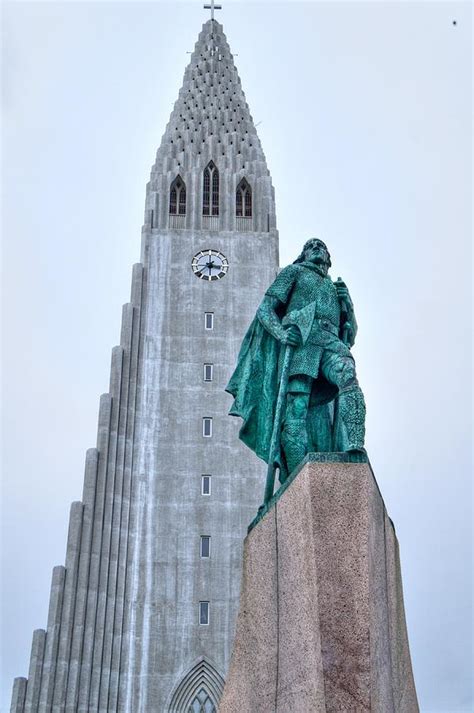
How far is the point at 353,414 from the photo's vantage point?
8.64 metres

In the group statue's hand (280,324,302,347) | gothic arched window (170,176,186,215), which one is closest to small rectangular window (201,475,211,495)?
gothic arched window (170,176,186,215)

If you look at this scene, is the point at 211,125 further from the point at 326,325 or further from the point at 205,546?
the point at 326,325

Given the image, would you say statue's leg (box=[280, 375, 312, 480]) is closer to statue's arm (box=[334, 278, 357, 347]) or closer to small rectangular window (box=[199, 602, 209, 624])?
statue's arm (box=[334, 278, 357, 347])

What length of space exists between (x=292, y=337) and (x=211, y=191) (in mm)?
39960

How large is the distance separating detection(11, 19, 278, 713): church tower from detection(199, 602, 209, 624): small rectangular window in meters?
0.07

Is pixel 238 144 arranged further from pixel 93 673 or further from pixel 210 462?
pixel 93 673

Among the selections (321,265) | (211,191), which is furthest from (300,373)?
(211,191)

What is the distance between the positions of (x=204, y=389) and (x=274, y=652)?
1352 inches

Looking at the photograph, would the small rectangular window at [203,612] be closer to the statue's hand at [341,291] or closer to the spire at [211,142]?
the spire at [211,142]

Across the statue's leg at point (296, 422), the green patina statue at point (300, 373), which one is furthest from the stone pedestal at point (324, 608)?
the green patina statue at point (300, 373)

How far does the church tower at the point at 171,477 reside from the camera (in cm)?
3688

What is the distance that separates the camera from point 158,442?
4147cm

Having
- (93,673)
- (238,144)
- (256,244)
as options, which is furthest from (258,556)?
(238,144)

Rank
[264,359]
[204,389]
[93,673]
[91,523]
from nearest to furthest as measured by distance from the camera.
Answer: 1. [264,359]
2. [93,673]
3. [91,523]
4. [204,389]
